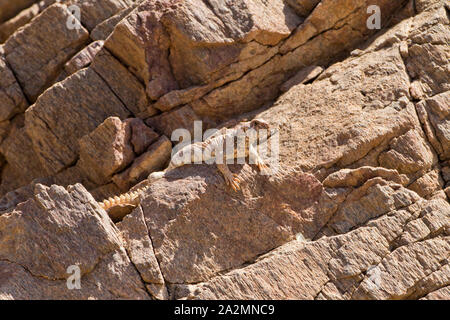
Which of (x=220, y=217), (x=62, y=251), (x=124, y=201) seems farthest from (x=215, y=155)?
(x=62, y=251)

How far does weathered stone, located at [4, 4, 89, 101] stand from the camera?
17.6 m

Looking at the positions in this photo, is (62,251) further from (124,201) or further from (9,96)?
(9,96)

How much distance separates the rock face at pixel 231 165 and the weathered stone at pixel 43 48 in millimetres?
51

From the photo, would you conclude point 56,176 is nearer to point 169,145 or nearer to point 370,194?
point 169,145

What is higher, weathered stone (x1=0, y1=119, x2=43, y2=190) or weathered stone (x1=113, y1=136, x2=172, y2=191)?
weathered stone (x1=0, y1=119, x2=43, y2=190)

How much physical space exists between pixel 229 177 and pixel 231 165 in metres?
0.52

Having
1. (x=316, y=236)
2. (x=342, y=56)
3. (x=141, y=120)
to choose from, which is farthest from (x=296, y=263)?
(x=342, y=56)

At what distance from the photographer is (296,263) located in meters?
11.0

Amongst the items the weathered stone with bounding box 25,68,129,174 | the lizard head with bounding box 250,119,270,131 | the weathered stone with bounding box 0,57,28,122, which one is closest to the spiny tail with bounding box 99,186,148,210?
the lizard head with bounding box 250,119,270,131

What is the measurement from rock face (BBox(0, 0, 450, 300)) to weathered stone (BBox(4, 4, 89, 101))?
51 mm
